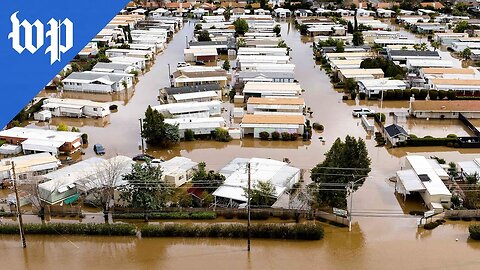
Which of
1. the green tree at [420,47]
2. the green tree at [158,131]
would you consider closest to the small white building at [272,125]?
the green tree at [158,131]

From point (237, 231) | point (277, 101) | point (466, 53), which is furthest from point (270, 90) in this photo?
point (466, 53)

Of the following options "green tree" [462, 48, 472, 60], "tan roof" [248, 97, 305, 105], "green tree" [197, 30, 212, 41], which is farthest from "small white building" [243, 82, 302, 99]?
"green tree" [462, 48, 472, 60]

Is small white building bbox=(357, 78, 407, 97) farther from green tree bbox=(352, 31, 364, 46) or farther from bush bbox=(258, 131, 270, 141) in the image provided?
green tree bbox=(352, 31, 364, 46)

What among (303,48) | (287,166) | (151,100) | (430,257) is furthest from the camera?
(303,48)

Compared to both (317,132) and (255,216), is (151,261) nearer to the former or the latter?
(255,216)

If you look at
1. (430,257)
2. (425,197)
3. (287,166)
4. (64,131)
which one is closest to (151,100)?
(64,131)
